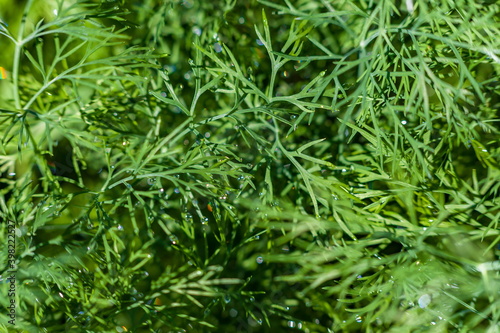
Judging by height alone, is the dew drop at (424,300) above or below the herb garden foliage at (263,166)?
below

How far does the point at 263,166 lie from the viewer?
65cm

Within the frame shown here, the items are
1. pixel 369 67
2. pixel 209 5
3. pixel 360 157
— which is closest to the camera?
pixel 369 67

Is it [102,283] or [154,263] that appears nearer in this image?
[102,283]

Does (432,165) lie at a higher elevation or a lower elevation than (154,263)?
higher

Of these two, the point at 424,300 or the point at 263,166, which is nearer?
the point at 424,300

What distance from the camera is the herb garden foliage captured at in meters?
0.48

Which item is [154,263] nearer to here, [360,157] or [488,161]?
[360,157]

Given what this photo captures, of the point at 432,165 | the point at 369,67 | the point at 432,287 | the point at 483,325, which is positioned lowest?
the point at 483,325

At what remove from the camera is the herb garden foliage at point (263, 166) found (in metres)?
0.48

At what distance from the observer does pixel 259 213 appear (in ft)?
1.87

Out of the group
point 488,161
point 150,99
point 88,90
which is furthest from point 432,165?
point 88,90

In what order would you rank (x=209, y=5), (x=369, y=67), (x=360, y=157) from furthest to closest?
(x=209, y=5)
(x=360, y=157)
(x=369, y=67)

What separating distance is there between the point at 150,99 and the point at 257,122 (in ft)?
0.48

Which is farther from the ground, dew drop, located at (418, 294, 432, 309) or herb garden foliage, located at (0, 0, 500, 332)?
herb garden foliage, located at (0, 0, 500, 332)
